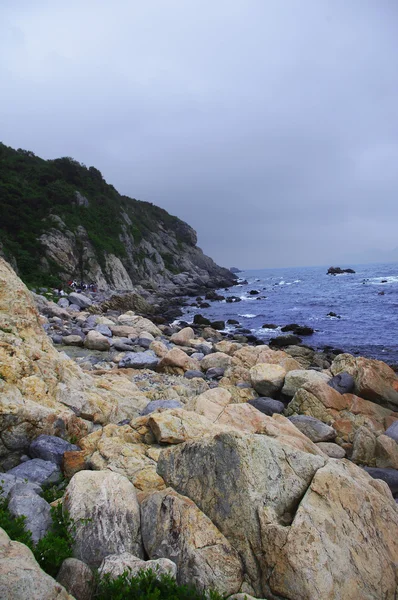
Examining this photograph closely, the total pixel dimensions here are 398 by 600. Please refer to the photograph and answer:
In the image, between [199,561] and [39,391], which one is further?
[39,391]

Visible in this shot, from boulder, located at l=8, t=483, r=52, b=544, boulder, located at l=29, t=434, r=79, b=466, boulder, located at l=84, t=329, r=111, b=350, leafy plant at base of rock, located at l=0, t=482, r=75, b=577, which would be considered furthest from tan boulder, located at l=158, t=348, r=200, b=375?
leafy plant at base of rock, located at l=0, t=482, r=75, b=577

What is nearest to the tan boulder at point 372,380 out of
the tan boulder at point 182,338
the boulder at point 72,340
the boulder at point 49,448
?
the boulder at point 49,448

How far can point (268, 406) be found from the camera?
12.6 meters

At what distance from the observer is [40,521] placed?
4836 millimetres

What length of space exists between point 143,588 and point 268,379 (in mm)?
10683

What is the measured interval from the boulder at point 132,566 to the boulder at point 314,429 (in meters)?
7.38

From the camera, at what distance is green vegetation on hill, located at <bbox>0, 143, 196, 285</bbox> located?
48969mm

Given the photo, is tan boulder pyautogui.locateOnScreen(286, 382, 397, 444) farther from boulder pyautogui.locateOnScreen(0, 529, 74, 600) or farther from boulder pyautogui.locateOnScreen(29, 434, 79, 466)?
boulder pyautogui.locateOnScreen(0, 529, 74, 600)

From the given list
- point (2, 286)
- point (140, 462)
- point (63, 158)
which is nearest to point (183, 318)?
point (2, 286)

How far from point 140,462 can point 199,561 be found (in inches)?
97.6

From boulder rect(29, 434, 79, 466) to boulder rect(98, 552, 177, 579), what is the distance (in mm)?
2894

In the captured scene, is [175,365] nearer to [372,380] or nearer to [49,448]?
[372,380]

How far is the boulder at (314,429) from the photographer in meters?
10.8

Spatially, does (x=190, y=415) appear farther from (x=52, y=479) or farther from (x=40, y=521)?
(x=40, y=521)
